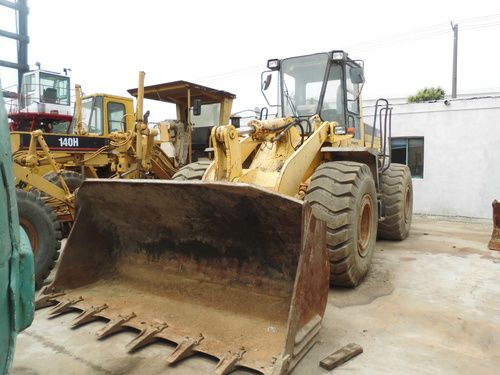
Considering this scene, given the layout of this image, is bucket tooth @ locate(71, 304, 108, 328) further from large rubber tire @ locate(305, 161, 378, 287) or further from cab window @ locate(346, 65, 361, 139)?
cab window @ locate(346, 65, 361, 139)

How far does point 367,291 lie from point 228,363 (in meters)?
2.23

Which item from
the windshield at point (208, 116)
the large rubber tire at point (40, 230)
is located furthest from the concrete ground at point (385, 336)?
the windshield at point (208, 116)

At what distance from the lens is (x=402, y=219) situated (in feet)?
22.8

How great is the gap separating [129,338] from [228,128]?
6.90 feet

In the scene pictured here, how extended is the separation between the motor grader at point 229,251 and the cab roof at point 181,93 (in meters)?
3.96

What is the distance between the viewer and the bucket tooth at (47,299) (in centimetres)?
371

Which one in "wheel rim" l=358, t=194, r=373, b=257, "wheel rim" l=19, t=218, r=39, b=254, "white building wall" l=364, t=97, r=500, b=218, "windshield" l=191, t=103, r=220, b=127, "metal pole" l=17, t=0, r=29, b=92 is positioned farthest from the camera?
"metal pole" l=17, t=0, r=29, b=92

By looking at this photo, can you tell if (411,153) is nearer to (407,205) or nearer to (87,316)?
(407,205)

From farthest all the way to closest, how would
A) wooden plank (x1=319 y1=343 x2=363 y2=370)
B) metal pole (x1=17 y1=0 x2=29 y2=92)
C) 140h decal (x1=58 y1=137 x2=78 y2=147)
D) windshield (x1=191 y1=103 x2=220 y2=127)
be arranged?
metal pole (x1=17 y1=0 x2=29 y2=92)
windshield (x1=191 y1=103 x2=220 y2=127)
140h decal (x1=58 y1=137 x2=78 y2=147)
wooden plank (x1=319 y1=343 x2=363 y2=370)

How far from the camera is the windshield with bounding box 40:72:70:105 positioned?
714 inches

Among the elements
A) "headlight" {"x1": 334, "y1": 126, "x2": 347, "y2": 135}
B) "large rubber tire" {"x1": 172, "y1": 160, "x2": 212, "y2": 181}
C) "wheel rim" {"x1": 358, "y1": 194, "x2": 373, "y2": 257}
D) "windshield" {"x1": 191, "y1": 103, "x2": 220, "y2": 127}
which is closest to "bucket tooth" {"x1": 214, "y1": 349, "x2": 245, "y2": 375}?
"wheel rim" {"x1": 358, "y1": 194, "x2": 373, "y2": 257}

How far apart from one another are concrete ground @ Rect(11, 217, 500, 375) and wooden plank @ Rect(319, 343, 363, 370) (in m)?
0.04

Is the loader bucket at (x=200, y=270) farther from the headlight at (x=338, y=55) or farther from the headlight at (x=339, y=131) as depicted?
the headlight at (x=338, y=55)

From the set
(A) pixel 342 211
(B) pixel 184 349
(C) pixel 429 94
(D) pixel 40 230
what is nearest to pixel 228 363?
(B) pixel 184 349
